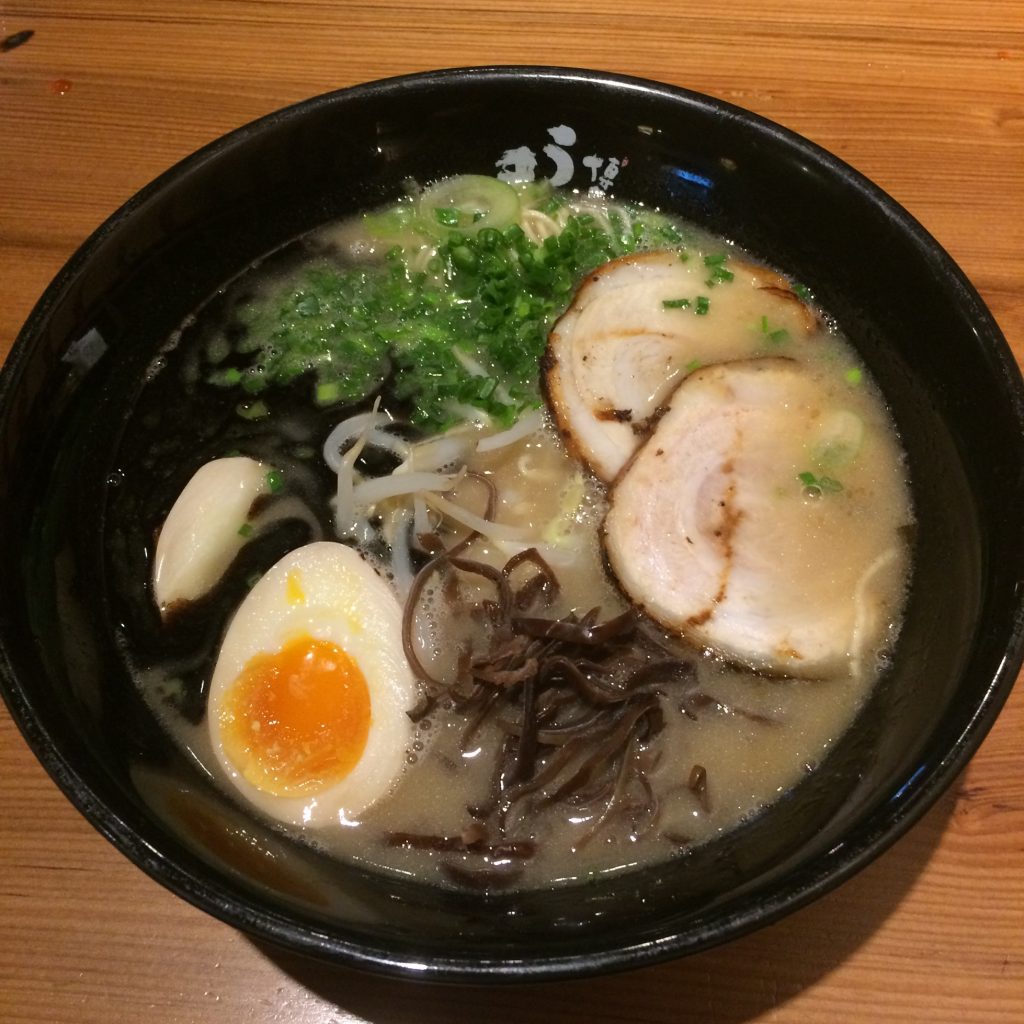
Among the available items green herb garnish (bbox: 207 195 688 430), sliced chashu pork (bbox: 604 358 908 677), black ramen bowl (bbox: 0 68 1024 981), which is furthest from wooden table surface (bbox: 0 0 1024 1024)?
green herb garnish (bbox: 207 195 688 430)

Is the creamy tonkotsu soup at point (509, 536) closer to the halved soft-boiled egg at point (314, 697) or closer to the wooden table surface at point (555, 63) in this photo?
the halved soft-boiled egg at point (314, 697)

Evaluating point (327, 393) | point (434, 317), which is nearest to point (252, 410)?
point (327, 393)

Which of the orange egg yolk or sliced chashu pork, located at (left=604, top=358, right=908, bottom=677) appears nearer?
the orange egg yolk

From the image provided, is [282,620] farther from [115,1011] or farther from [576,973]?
[576,973]

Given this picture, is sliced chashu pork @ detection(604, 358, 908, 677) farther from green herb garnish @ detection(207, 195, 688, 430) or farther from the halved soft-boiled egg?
the halved soft-boiled egg

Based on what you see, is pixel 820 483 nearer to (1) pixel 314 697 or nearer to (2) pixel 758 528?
(2) pixel 758 528

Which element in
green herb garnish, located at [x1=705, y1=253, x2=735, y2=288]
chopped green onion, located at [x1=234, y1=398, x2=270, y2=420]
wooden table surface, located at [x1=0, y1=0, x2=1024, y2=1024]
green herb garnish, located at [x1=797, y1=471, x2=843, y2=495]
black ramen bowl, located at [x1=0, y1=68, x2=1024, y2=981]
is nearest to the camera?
black ramen bowl, located at [x1=0, y1=68, x2=1024, y2=981]

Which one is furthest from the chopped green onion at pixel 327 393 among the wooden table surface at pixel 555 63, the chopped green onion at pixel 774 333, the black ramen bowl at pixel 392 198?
the chopped green onion at pixel 774 333
